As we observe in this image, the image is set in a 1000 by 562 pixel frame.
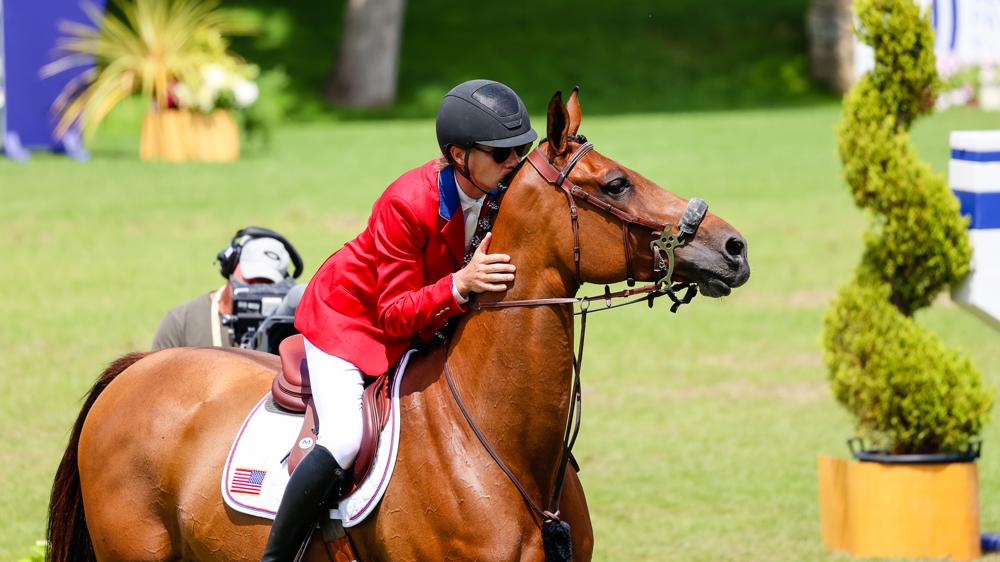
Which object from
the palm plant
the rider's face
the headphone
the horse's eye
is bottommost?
the headphone

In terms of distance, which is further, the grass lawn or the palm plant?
the palm plant

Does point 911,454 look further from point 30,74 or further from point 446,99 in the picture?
point 30,74

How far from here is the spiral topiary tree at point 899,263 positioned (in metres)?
6.93

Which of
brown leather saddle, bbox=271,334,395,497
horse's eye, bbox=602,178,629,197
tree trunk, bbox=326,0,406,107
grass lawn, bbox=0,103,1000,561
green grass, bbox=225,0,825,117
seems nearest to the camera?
horse's eye, bbox=602,178,629,197

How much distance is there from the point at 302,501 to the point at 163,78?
55.5 feet

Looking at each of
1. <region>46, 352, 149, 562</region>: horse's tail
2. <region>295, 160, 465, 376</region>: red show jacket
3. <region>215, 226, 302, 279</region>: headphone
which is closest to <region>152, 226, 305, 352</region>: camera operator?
<region>215, 226, 302, 279</region>: headphone

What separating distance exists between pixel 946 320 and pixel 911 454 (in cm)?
731

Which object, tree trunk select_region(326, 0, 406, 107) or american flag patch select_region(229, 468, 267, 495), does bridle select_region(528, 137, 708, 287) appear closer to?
american flag patch select_region(229, 468, 267, 495)

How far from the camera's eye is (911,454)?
7.07 metres

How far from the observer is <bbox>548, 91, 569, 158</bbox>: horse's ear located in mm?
4109

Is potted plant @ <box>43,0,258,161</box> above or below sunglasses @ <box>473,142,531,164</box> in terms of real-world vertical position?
above

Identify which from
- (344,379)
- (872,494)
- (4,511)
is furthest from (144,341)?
(344,379)

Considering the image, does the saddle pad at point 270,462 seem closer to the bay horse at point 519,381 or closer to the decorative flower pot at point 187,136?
the bay horse at point 519,381

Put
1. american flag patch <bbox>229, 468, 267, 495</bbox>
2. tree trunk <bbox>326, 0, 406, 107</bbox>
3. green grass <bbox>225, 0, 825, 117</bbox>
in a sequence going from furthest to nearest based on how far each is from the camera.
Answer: green grass <bbox>225, 0, 825, 117</bbox>
tree trunk <bbox>326, 0, 406, 107</bbox>
american flag patch <bbox>229, 468, 267, 495</bbox>
